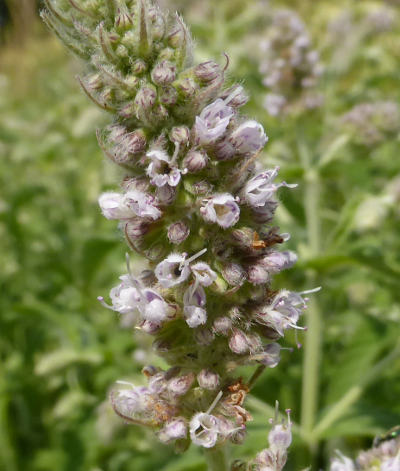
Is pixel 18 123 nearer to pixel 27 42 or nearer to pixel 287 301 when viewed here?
pixel 287 301

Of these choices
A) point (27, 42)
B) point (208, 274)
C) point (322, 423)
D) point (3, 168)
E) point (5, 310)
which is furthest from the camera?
point (27, 42)

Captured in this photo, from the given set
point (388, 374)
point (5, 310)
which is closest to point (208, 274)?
point (388, 374)

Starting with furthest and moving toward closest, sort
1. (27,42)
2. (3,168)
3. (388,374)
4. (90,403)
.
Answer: (27,42)
(3,168)
(90,403)
(388,374)

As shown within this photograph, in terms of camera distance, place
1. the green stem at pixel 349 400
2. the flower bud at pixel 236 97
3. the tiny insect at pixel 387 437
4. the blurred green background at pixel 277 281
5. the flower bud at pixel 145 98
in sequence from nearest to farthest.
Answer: the flower bud at pixel 145 98 < the flower bud at pixel 236 97 < the tiny insect at pixel 387 437 < the green stem at pixel 349 400 < the blurred green background at pixel 277 281

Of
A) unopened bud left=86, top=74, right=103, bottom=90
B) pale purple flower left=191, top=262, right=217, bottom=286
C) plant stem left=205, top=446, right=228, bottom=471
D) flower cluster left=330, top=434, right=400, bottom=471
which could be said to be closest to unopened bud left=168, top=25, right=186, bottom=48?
unopened bud left=86, top=74, right=103, bottom=90

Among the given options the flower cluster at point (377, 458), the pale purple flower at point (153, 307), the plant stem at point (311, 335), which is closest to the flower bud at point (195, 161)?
the pale purple flower at point (153, 307)

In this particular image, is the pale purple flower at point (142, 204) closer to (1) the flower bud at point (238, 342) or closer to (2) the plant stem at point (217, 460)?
(1) the flower bud at point (238, 342)
